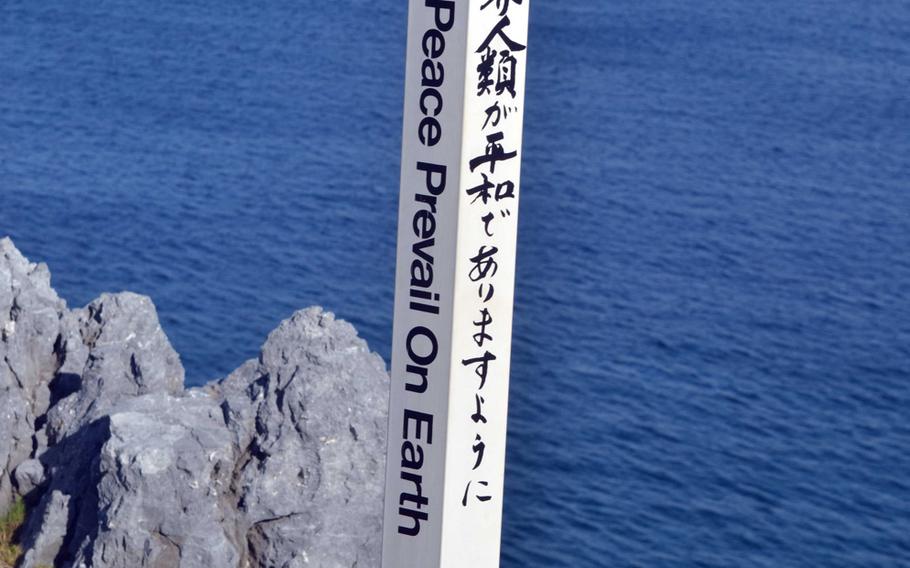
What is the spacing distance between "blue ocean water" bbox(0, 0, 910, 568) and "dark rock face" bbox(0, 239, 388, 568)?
1817 centimetres

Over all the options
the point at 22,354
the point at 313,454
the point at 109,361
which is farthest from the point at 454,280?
the point at 22,354

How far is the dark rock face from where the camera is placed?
18.2 meters

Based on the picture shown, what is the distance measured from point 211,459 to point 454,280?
25.8 feet

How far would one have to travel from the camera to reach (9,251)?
22391mm

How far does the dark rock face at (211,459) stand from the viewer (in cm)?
1823

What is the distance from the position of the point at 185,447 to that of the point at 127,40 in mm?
60598

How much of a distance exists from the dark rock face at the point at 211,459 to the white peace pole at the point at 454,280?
6.32 meters

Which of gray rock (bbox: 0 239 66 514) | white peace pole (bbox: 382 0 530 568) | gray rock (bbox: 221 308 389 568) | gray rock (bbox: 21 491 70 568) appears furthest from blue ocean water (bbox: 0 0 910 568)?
white peace pole (bbox: 382 0 530 568)

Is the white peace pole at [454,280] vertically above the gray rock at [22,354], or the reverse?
the white peace pole at [454,280]

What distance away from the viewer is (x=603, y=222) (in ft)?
187

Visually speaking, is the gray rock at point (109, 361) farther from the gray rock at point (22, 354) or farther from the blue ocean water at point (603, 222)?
the blue ocean water at point (603, 222)

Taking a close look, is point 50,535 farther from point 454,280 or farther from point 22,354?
point 454,280

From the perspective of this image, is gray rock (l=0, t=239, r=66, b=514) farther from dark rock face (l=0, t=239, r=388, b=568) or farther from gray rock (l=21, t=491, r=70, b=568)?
gray rock (l=21, t=491, r=70, b=568)

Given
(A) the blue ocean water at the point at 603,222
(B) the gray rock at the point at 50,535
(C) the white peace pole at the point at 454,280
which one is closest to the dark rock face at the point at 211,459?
(B) the gray rock at the point at 50,535
